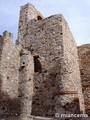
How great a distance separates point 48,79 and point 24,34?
3.33 meters

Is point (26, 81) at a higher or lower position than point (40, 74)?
lower

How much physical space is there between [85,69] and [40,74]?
11.4 ft

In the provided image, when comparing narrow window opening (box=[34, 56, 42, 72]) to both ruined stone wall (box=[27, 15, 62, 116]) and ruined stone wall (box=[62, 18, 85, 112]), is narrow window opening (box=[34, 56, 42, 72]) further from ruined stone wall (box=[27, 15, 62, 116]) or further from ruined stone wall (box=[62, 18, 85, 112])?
ruined stone wall (box=[62, 18, 85, 112])

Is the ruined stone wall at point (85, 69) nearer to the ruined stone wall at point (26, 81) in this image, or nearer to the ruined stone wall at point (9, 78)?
the ruined stone wall at point (26, 81)

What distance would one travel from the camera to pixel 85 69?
12500 mm

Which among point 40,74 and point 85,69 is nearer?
point 40,74

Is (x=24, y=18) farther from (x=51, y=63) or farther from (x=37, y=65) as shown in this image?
(x=51, y=63)

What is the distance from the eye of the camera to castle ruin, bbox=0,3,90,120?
8938mm

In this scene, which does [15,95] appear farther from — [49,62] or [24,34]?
[24,34]

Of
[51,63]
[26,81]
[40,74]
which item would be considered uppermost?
[51,63]

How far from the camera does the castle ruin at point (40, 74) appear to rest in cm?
894

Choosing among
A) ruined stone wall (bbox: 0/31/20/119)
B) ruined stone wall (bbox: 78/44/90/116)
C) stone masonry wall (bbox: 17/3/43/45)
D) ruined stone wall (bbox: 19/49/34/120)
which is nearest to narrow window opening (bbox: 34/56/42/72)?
ruined stone wall (bbox: 19/49/34/120)

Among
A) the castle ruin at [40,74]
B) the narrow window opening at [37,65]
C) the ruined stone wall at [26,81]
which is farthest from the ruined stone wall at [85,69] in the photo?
the ruined stone wall at [26,81]

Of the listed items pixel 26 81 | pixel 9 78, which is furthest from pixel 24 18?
pixel 9 78
